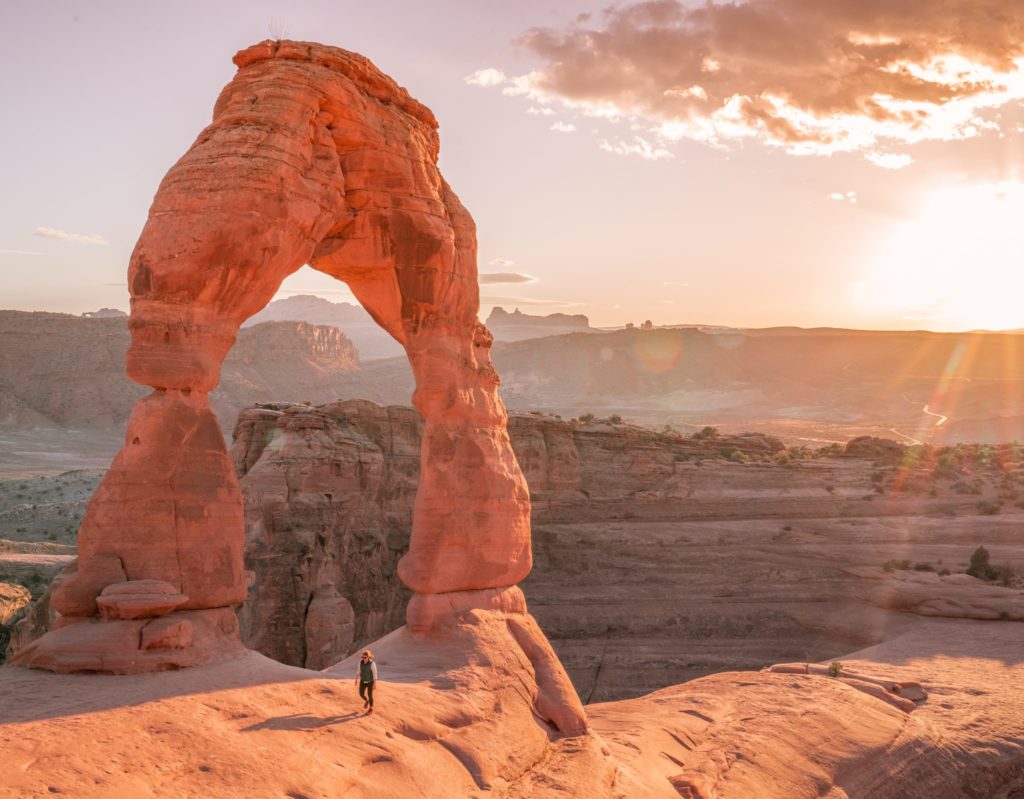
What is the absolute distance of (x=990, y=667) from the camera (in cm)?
2033

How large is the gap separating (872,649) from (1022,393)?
84.4 m

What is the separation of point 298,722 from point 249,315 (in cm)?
522

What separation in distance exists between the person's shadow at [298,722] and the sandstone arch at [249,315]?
1481mm

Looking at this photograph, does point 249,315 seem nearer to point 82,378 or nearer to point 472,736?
point 472,736

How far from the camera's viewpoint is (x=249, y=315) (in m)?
11.3

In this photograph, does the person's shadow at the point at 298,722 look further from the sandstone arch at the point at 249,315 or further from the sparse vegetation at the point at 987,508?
the sparse vegetation at the point at 987,508

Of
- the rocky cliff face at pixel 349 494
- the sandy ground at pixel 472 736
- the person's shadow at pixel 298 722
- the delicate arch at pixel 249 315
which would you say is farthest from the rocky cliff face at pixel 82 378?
the person's shadow at pixel 298 722

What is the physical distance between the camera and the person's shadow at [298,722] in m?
8.25

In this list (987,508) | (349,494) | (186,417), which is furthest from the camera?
(987,508)

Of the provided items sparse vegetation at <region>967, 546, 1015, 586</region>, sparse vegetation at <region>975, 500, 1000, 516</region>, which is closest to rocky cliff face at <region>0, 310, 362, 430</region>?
sparse vegetation at <region>975, 500, 1000, 516</region>

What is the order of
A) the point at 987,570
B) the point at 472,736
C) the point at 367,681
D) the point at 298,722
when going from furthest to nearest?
the point at 987,570 → the point at 472,736 → the point at 367,681 → the point at 298,722

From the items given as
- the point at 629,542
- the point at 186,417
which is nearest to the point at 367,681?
the point at 186,417

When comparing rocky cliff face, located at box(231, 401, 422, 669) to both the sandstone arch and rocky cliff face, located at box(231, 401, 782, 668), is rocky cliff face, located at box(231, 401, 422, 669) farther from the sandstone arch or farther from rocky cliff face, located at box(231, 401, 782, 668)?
the sandstone arch

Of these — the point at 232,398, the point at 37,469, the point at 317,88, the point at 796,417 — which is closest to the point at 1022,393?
the point at 796,417
